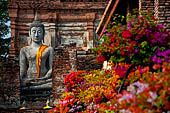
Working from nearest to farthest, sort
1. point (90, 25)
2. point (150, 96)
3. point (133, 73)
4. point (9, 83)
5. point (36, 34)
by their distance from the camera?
point (150, 96), point (133, 73), point (9, 83), point (36, 34), point (90, 25)

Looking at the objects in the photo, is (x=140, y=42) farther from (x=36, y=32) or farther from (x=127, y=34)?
(x=36, y=32)

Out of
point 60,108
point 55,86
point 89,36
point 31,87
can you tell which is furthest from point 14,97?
point 89,36

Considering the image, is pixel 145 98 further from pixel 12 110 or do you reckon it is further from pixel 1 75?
pixel 1 75

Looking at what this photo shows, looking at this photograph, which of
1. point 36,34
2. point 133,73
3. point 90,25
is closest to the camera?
point 133,73

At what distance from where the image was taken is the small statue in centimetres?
1267

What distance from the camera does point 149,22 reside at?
18.8 feet

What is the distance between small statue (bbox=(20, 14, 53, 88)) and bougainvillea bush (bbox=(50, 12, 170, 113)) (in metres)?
3.21

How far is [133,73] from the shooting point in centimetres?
481

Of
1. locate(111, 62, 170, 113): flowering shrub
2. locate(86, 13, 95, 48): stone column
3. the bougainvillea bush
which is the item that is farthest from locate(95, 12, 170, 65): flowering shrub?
locate(86, 13, 95, 48): stone column

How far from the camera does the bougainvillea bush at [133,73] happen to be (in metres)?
3.52

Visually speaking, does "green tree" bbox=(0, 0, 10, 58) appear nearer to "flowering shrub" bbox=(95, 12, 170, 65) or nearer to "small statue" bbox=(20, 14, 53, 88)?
"small statue" bbox=(20, 14, 53, 88)

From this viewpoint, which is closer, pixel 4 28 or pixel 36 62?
pixel 36 62

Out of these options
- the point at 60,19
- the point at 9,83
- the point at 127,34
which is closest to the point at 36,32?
the point at 9,83

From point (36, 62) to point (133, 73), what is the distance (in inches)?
343
